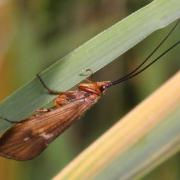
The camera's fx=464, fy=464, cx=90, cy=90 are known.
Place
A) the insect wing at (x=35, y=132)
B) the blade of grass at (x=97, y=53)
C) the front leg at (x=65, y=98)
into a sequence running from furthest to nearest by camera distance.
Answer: the front leg at (x=65, y=98)
the insect wing at (x=35, y=132)
the blade of grass at (x=97, y=53)

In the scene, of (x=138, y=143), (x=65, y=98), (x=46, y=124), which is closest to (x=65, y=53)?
(x=65, y=98)

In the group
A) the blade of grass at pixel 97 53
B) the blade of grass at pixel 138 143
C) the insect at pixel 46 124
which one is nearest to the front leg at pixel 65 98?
the insect at pixel 46 124

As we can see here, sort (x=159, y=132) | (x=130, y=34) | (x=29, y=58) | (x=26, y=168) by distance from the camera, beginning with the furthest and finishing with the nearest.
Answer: (x=29, y=58)
(x=26, y=168)
(x=130, y=34)
(x=159, y=132)

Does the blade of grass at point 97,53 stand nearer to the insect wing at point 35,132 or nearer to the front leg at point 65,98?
the insect wing at point 35,132

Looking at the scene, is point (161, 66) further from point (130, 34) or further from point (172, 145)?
point (172, 145)

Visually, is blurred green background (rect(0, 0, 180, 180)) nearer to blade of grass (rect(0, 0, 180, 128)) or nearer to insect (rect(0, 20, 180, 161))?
insect (rect(0, 20, 180, 161))

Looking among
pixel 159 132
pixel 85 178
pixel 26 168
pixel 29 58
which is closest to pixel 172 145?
pixel 159 132

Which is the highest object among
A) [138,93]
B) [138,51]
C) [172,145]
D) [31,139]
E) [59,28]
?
[59,28]
